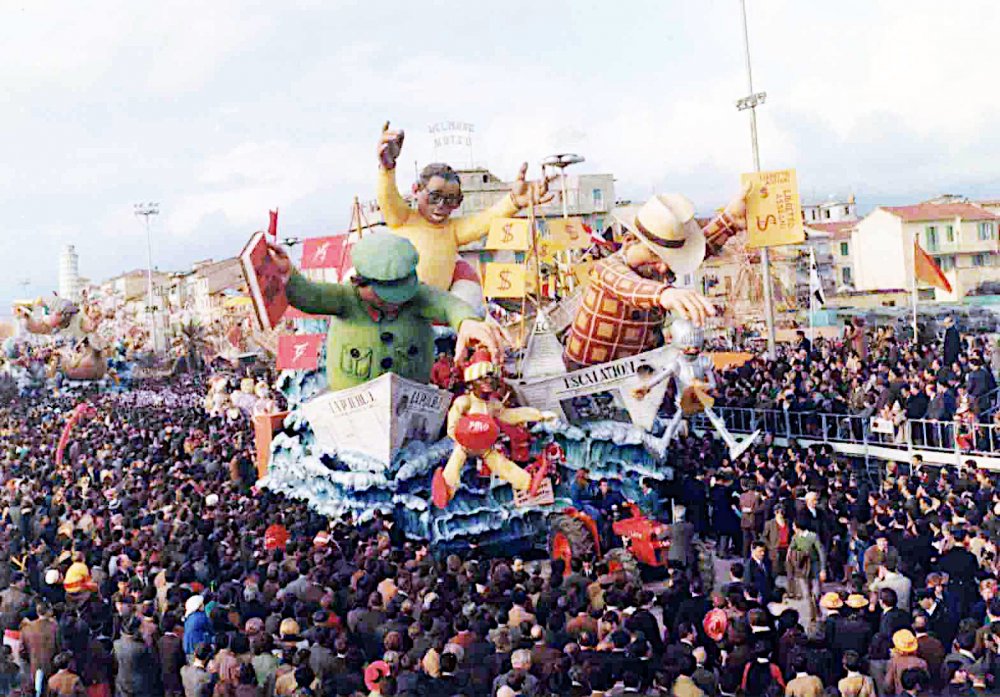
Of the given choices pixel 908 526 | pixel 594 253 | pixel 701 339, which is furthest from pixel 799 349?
pixel 908 526

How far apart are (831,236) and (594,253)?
29.2m

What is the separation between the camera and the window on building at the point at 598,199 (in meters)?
48.9

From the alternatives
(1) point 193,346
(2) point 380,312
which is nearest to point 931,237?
(1) point 193,346

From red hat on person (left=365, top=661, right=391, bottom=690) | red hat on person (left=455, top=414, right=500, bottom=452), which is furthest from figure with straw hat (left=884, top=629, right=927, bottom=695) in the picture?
red hat on person (left=455, top=414, right=500, bottom=452)

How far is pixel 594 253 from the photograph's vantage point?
52.9 ft

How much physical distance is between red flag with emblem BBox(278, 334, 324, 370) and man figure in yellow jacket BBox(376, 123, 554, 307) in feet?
5.42

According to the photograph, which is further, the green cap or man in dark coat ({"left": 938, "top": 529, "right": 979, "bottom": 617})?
the green cap

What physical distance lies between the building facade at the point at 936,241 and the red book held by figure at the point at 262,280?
23.4m

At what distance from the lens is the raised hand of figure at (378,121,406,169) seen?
544 inches

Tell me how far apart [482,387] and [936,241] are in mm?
27196

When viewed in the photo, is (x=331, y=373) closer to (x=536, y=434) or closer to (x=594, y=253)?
(x=536, y=434)

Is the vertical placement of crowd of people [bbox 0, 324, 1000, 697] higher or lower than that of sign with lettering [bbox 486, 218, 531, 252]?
lower

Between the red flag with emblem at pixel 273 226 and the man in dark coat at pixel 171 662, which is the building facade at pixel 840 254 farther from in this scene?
the man in dark coat at pixel 171 662

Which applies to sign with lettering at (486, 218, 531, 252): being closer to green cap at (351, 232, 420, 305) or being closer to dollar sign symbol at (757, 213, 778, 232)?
green cap at (351, 232, 420, 305)
